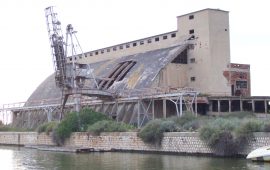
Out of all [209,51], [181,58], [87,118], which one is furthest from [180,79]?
[87,118]

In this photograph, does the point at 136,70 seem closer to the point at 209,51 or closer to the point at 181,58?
the point at 181,58

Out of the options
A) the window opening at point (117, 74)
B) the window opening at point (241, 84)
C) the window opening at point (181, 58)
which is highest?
the window opening at point (181, 58)

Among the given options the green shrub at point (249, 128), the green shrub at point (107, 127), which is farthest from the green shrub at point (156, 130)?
the green shrub at point (249, 128)

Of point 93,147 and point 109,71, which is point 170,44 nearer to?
point 109,71

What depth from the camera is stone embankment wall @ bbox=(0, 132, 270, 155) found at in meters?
41.5

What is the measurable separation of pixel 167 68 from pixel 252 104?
532 inches

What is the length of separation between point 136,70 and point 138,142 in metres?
27.4

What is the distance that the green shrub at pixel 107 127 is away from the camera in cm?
5672

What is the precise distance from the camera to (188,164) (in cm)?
3669

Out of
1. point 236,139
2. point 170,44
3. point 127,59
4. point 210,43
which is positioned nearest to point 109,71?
point 127,59

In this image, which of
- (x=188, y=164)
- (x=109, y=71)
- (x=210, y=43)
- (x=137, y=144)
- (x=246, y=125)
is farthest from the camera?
(x=109, y=71)

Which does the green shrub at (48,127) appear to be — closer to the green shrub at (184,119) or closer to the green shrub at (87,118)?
the green shrub at (87,118)

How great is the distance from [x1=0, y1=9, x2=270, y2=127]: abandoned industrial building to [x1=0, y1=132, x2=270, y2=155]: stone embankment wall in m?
7.59

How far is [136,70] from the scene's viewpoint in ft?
259
